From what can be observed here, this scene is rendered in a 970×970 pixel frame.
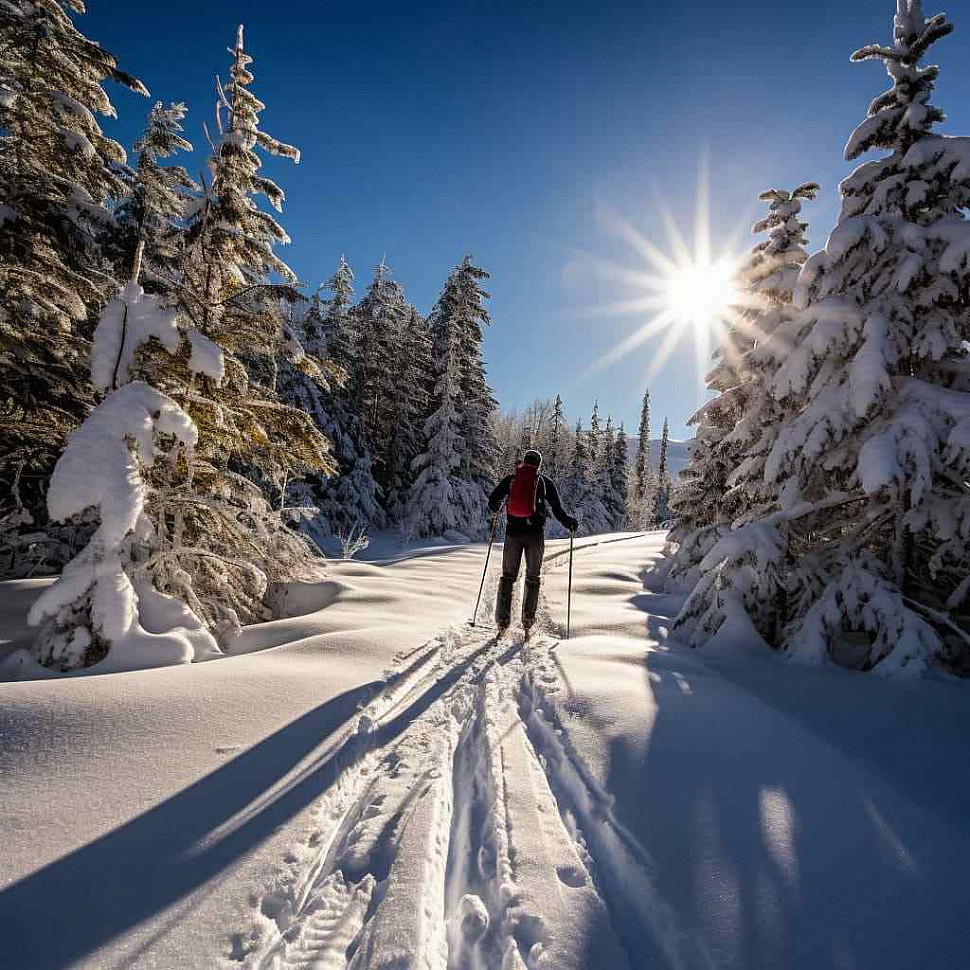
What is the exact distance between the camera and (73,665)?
13.6 ft

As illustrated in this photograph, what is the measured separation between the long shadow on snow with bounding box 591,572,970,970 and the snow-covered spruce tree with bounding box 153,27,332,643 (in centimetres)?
494

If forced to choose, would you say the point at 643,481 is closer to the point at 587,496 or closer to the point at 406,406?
the point at 587,496

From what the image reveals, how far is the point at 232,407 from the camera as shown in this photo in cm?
577

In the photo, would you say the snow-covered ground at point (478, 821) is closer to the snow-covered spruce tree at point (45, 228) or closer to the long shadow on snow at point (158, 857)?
the long shadow on snow at point (158, 857)

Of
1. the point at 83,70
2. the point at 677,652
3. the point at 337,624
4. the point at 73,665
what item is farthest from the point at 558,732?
the point at 83,70

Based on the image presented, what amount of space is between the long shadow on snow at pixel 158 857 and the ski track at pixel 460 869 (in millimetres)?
213

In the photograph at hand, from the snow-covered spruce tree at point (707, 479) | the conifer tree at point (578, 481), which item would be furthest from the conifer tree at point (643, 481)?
the snow-covered spruce tree at point (707, 479)

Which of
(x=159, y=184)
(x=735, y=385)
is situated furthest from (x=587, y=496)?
(x=159, y=184)

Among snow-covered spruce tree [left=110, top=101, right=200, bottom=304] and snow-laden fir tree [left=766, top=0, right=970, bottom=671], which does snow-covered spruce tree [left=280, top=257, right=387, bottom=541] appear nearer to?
snow-covered spruce tree [left=110, top=101, right=200, bottom=304]

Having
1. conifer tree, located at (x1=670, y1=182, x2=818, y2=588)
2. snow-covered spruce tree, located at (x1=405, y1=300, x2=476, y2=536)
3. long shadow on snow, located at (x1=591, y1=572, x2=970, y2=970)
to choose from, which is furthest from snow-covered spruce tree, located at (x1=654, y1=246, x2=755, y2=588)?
snow-covered spruce tree, located at (x1=405, y1=300, x2=476, y2=536)

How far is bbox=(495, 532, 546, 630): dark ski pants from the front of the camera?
635 cm

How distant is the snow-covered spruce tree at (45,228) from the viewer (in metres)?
5.95

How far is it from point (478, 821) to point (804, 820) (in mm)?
1645

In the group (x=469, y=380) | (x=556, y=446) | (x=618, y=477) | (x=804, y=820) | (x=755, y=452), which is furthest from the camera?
(x=556, y=446)
